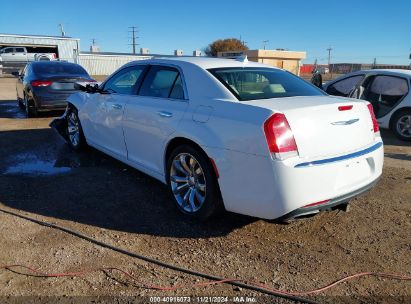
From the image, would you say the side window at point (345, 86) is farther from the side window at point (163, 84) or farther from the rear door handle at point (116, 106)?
the rear door handle at point (116, 106)

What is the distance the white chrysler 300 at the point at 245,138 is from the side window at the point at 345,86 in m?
4.91

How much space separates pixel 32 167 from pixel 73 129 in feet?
3.81

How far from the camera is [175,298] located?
A: 272cm

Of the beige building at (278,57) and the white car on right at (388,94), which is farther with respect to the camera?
the beige building at (278,57)

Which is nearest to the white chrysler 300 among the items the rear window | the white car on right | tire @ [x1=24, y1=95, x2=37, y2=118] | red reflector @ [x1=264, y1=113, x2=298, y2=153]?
red reflector @ [x1=264, y1=113, x2=298, y2=153]

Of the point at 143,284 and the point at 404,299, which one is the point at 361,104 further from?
the point at 143,284

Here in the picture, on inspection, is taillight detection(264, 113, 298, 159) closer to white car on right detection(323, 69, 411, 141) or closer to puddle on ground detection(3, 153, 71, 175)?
puddle on ground detection(3, 153, 71, 175)

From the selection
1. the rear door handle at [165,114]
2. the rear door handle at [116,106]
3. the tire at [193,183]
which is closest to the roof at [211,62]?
the rear door handle at [165,114]

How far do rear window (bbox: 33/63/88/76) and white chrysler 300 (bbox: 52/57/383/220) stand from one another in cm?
615

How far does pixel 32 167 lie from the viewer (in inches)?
225

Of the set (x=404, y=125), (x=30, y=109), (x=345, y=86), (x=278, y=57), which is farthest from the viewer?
(x=278, y=57)

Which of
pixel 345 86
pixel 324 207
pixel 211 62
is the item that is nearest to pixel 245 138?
pixel 324 207

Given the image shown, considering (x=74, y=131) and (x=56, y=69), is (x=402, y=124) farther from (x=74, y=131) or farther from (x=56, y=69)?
(x=56, y=69)

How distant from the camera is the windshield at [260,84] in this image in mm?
3672
